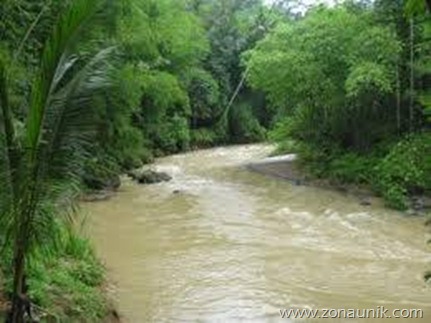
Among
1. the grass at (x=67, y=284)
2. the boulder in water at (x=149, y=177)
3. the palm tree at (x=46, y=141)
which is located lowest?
the boulder in water at (x=149, y=177)

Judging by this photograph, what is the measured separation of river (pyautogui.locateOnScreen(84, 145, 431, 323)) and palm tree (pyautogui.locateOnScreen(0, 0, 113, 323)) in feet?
9.81

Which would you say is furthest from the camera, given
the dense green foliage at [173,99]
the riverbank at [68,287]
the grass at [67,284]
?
the grass at [67,284]

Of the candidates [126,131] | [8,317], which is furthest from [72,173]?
[126,131]

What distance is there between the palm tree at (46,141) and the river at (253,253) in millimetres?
2991

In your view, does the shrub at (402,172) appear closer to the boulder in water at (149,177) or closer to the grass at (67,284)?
the boulder in water at (149,177)

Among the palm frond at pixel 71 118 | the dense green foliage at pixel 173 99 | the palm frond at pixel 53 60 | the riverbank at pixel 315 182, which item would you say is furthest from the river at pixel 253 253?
the palm frond at pixel 53 60

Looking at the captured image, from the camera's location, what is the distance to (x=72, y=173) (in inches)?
221

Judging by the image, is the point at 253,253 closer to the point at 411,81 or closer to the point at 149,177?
the point at 411,81

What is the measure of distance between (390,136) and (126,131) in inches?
348

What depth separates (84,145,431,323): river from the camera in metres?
8.81

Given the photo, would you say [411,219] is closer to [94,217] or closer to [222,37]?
[94,217]

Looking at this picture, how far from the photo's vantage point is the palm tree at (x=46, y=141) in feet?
17.2

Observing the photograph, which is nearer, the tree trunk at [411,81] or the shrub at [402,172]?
the shrub at [402,172]

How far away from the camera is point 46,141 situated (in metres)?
5.38
